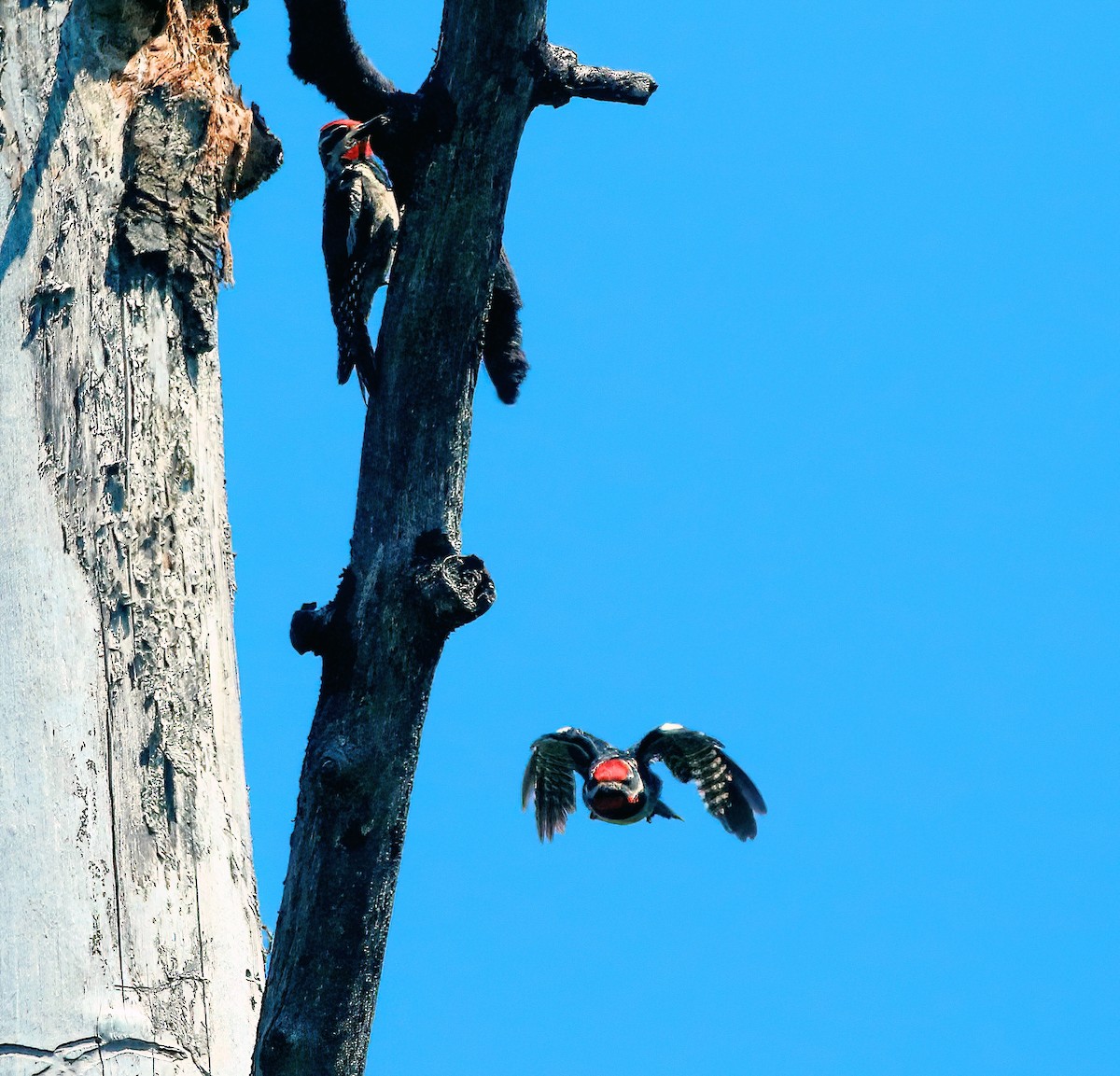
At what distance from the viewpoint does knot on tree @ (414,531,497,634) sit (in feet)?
7.79

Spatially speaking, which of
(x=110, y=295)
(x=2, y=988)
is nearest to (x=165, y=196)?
(x=110, y=295)

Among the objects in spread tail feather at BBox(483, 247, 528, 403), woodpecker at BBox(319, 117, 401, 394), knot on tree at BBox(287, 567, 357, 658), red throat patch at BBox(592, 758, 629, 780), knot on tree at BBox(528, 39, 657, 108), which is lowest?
knot on tree at BBox(287, 567, 357, 658)

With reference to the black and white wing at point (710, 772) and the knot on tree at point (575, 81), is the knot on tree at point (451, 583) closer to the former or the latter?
the knot on tree at point (575, 81)

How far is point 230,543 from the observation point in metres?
2.65

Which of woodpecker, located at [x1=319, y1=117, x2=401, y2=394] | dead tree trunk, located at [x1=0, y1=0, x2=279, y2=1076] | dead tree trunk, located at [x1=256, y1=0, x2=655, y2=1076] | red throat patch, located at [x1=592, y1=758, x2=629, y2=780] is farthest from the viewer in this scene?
red throat patch, located at [x1=592, y1=758, x2=629, y2=780]

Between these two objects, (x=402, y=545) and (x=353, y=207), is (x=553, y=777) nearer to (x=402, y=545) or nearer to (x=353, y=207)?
(x=353, y=207)

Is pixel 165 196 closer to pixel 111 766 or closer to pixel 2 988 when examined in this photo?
pixel 111 766

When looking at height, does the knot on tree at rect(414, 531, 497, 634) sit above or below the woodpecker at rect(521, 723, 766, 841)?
below

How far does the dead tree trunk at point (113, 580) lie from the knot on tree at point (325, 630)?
177mm

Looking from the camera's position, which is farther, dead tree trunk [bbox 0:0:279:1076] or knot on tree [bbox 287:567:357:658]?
knot on tree [bbox 287:567:357:658]

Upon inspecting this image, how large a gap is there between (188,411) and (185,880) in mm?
820

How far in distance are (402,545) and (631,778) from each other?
3436 mm

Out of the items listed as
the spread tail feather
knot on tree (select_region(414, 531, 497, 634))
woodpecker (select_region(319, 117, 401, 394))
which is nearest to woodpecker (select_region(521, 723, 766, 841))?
the spread tail feather

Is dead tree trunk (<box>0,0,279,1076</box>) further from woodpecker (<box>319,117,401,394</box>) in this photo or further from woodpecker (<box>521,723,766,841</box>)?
woodpecker (<box>521,723,766,841</box>)
